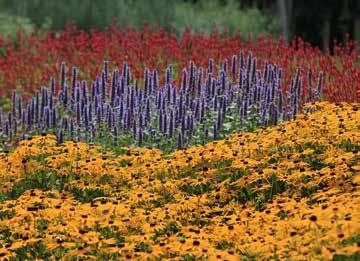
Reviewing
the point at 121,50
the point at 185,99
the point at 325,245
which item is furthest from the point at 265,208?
the point at 121,50

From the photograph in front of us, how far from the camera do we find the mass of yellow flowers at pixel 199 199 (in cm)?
547

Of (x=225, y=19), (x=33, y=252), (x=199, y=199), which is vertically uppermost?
(x=199, y=199)

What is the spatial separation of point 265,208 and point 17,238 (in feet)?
6.55

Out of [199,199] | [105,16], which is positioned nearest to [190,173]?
[199,199]

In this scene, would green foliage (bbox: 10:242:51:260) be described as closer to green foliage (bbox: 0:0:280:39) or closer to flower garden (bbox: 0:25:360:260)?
flower garden (bbox: 0:25:360:260)

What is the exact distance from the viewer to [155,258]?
565 cm

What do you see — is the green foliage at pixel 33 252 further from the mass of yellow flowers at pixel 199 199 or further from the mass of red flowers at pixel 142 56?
the mass of red flowers at pixel 142 56

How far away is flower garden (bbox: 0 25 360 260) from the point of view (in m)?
5.65

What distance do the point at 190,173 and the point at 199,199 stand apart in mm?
1121

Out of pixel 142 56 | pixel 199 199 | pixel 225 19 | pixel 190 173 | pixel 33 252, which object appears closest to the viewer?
pixel 33 252

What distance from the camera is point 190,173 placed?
779 centimetres

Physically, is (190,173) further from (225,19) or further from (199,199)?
(225,19)

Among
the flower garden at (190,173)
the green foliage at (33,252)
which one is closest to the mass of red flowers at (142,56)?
the flower garden at (190,173)

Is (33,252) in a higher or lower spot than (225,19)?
lower
